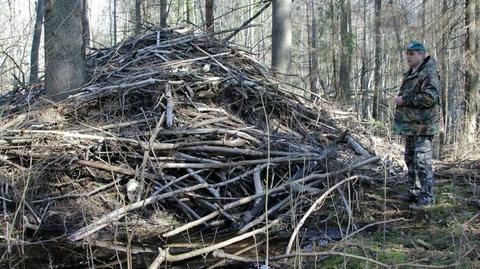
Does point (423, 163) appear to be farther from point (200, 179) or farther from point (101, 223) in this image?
point (101, 223)

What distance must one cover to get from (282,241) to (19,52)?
16.6 ft

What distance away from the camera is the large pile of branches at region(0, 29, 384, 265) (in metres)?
4.93

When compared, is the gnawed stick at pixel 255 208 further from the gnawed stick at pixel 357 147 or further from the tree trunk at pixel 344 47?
the tree trunk at pixel 344 47

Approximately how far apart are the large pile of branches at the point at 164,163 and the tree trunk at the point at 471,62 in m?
5.54

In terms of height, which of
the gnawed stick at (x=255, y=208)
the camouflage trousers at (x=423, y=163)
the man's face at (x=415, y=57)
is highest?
the man's face at (x=415, y=57)

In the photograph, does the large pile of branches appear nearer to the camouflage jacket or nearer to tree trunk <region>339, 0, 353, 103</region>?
the camouflage jacket

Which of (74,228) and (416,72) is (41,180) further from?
(416,72)

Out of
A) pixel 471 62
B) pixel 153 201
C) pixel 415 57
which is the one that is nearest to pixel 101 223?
pixel 153 201

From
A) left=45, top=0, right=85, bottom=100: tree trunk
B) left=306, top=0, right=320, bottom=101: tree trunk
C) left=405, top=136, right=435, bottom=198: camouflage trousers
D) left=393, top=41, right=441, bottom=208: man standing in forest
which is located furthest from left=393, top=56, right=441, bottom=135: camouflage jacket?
left=306, top=0, right=320, bottom=101: tree trunk

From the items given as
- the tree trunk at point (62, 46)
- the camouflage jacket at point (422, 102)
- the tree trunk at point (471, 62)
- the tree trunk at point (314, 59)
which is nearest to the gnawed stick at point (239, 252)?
the camouflage jacket at point (422, 102)

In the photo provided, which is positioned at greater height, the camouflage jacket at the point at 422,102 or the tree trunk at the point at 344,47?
the tree trunk at the point at 344,47

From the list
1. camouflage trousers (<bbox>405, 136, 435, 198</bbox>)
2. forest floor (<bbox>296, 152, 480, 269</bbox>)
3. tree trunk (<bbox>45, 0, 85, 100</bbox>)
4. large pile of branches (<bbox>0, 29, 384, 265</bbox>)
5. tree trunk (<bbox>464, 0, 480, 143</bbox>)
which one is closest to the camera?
forest floor (<bbox>296, 152, 480, 269</bbox>)

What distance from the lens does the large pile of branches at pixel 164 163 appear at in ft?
16.2

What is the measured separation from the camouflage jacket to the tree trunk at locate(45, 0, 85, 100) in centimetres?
438
